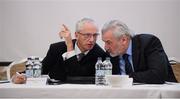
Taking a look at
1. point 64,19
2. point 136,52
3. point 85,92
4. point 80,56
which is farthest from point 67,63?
point 85,92

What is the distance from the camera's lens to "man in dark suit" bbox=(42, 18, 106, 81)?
2.80 m

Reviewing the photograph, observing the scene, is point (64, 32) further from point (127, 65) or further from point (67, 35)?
point (127, 65)

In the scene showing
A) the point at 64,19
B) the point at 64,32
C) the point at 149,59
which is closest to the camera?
the point at 149,59

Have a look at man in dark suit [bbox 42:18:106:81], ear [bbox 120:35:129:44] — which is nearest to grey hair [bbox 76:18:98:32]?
man in dark suit [bbox 42:18:106:81]

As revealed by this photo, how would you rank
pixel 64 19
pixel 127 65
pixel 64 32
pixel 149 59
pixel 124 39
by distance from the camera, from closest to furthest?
pixel 149 59
pixel 127 65
pixel 124 39
pixel 64 32
pixel 64 19

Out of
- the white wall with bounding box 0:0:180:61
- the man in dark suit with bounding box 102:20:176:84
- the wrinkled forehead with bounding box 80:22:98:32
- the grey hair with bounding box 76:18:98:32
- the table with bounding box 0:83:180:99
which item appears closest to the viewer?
the table with bounding box 0:83:180:99

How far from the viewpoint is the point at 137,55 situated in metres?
2.58

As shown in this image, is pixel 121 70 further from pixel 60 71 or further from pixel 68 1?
pixel 68 1

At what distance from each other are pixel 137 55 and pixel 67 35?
2.40 ft

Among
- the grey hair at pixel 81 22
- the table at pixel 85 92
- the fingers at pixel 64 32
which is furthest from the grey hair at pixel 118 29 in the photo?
the table at pixel 85 92

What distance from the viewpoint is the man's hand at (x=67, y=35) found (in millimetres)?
2848

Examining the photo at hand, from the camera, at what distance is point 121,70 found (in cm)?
276

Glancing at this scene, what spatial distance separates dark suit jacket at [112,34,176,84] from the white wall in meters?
0.65

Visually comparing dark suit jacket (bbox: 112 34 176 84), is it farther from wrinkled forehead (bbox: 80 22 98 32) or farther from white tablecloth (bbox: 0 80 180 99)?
white tablecloth (bbox: 0 80 180 99)
